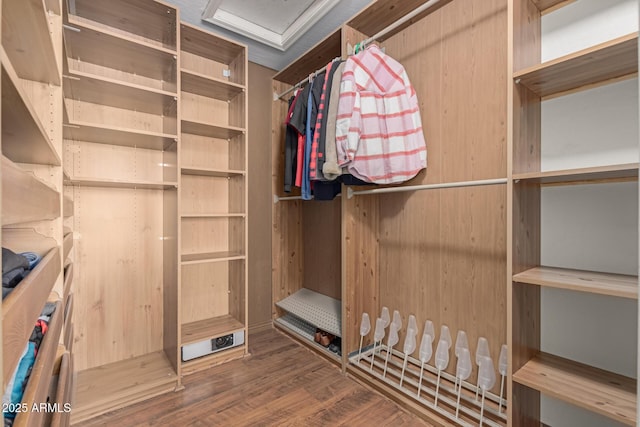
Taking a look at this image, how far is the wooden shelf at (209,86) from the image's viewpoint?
206 centimetres

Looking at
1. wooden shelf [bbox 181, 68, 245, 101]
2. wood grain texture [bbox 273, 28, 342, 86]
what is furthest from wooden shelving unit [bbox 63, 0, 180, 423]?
wood grain texture [bbox 273, 28, 342, 86]

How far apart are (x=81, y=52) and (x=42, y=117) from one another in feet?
3.50

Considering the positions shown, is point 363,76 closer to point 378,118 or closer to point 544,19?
point 378,118

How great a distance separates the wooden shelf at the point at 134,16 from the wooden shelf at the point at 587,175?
2.09 meters

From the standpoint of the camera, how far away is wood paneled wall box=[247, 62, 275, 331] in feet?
8.82

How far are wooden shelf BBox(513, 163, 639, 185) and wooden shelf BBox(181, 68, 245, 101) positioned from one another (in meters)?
1.91

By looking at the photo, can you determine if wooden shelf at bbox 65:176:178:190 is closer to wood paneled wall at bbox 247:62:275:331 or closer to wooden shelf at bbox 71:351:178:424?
wood paneled wall at bbox 247:62:275:331

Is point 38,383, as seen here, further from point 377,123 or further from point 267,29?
point 267,29

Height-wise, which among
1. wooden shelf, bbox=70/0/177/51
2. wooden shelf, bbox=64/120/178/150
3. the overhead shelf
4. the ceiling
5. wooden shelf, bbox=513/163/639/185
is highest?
the ceiling

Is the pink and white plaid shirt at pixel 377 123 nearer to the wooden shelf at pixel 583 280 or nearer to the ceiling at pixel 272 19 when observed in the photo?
the ceiling at pixel 272 19

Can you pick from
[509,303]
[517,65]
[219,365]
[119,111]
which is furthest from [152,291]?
[517,65]

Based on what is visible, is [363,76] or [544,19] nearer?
[544,19]

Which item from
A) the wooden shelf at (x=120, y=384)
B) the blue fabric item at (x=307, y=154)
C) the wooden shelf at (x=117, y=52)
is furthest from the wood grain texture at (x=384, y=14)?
the wooden shelf at (x=120, y=384)

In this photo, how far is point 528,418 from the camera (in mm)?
1282
